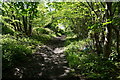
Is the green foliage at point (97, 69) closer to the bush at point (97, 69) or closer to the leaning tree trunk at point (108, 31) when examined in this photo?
the bush at point (97, 69)

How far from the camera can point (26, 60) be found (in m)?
7.33

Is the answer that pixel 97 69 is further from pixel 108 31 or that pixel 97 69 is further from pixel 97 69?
pixel 108 31

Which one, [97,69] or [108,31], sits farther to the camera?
[108,31]

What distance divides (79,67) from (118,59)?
268 centimetres

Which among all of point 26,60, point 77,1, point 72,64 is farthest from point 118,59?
point 26,60

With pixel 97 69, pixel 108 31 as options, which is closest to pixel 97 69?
Answer: pixel 97 69

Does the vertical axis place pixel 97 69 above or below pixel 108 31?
below

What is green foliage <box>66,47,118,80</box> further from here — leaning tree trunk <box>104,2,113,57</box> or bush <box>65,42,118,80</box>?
leaning tree trunk <box>104,2,113,57</box>

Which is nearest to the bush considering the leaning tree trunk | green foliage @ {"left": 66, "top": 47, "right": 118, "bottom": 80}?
green foliage @ {"left": 66, "top": 47, "right": 118, "bottom": 80}

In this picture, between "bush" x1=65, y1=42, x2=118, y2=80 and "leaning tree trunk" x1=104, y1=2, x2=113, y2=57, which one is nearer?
"bush" x1=65, y1=42, x2=118, y2=80

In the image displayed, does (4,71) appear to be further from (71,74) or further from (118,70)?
(118,70)

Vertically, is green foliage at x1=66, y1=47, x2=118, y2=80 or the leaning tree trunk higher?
the leaning tree trunk

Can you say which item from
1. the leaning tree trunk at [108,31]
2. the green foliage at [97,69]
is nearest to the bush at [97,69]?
the green foliage at [97,69]

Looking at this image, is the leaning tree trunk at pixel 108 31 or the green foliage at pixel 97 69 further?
the leaning tree trunk at pixel 108 31
